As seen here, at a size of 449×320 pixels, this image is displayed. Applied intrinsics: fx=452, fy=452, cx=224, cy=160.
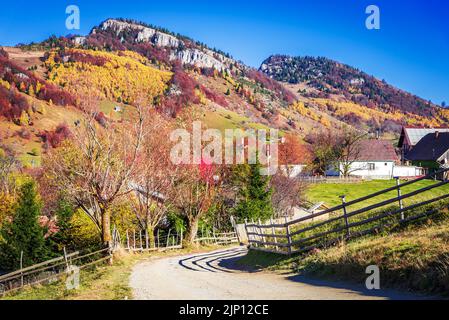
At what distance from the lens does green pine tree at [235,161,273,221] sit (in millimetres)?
41688

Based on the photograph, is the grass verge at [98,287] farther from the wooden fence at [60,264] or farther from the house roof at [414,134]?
the house roof at [414,134]

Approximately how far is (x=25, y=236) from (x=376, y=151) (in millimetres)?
69249

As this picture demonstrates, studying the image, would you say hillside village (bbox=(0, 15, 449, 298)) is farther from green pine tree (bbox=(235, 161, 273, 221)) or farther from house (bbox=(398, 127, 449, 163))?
house (bbox=(398, 127, 449, 163))

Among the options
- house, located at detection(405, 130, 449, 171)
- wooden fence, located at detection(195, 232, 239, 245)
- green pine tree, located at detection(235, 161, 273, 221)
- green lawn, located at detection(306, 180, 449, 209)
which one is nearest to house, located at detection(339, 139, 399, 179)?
house, located at detection(405, 130, 449, 171)

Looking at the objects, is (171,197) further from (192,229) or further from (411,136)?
(411,136)

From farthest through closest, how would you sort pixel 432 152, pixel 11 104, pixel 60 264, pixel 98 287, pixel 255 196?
pixel 11 104
pixel 432 152
pixel 255 196
pixel 60 264
pixel 98 287

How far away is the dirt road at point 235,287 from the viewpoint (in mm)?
10547

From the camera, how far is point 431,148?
85.4 metres

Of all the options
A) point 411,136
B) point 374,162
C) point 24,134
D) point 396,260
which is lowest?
point 396,260

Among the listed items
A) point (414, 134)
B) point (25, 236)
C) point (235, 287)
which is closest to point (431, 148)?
point (414, 134)

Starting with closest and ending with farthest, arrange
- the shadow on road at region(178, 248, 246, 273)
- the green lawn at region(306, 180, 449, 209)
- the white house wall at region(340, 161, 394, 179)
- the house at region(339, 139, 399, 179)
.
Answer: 1. the shadow on road at region(178, 248, 246, 273)
2. the green lawn at region(306, 180, 449, 209)
3. the house at region(339, 139, 399, 179)
4. the white house wall at region(340, 161, 394, 179)

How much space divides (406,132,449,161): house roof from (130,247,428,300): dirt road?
247 feet

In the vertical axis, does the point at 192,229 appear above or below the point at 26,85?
below
